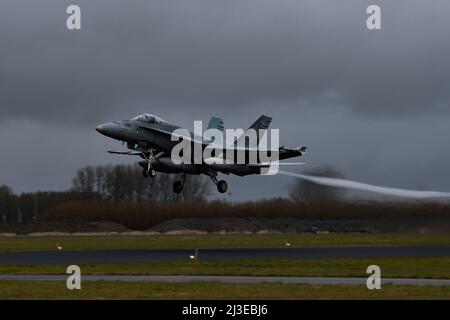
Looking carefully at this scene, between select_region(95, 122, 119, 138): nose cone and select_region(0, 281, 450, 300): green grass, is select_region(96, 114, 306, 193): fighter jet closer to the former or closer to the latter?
select_region(95, 122, 119, 138): nose cone

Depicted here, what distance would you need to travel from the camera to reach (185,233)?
87438 millimetres

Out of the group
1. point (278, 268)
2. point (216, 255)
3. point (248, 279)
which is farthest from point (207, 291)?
point (216, 255)

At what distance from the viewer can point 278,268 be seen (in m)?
34.2

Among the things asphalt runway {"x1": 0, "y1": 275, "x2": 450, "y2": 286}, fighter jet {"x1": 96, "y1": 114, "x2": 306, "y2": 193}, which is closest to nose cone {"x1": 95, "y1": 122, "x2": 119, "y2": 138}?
fighter jet {"x1": 96, "y1": 114, "x2": 306, "y2": 193}

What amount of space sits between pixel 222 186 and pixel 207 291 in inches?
884

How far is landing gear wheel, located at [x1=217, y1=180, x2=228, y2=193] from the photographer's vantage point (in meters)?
47.3

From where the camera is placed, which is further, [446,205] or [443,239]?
[443,239]

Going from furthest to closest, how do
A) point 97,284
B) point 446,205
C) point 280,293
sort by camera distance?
1. point 446,205
2. point 97,284
3. point 280,293

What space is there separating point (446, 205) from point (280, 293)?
2351 centimetres

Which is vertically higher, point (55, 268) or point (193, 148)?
point (193, 148)
